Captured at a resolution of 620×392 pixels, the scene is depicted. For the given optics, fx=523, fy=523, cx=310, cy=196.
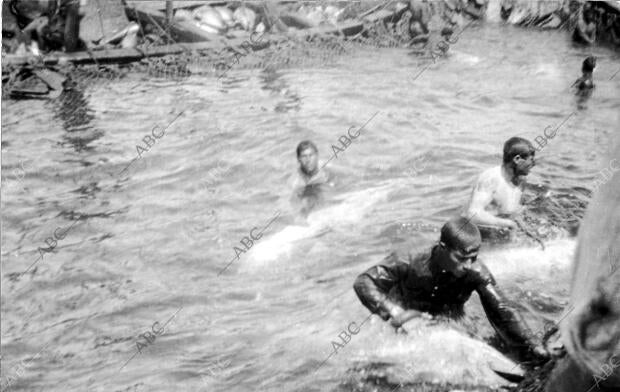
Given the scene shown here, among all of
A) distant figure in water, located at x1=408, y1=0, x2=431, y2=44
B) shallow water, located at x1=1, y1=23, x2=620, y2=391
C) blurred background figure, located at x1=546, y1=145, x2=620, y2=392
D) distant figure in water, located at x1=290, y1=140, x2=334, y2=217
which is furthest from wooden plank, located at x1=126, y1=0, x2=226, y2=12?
blurred background figure, located at x1=546, y1=145, x2=620, y2=392

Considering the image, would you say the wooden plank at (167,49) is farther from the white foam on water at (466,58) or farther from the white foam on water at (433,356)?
the white foam on water at (433,356)

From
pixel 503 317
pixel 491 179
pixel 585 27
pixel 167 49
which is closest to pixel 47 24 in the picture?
pixel 167 49

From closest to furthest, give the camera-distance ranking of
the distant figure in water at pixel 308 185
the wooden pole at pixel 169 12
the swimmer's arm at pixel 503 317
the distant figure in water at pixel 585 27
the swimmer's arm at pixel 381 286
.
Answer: the swimmer's arm at pixel 503 317, the swimmer's arm at pixel 381 286, the distant figure in water at pixel 585 27, the distant figure in water at pixel 308 185, the wooden pole at pixel 169 12

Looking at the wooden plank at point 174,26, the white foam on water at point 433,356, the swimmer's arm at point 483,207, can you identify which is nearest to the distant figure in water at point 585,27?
the swimmer's arm at point 483,207

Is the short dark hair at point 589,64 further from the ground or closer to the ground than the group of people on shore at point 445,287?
further from the ground

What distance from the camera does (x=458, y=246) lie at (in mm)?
2580

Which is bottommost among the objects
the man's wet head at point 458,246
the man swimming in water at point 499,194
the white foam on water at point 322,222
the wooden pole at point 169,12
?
the white foam on water at point 322,222

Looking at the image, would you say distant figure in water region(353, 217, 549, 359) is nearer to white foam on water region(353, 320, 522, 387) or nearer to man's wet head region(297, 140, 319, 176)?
white foam on water region(353, 320, 522, 387)

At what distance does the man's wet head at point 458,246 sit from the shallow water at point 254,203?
0.56m

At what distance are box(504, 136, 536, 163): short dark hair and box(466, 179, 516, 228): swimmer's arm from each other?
0.28 meters

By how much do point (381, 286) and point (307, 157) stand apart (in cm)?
192

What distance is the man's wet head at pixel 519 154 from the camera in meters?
3.86

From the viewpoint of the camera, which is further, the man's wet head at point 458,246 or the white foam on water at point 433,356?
the white foam on water at point 433,356

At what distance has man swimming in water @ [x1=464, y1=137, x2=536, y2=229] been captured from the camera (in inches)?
157
